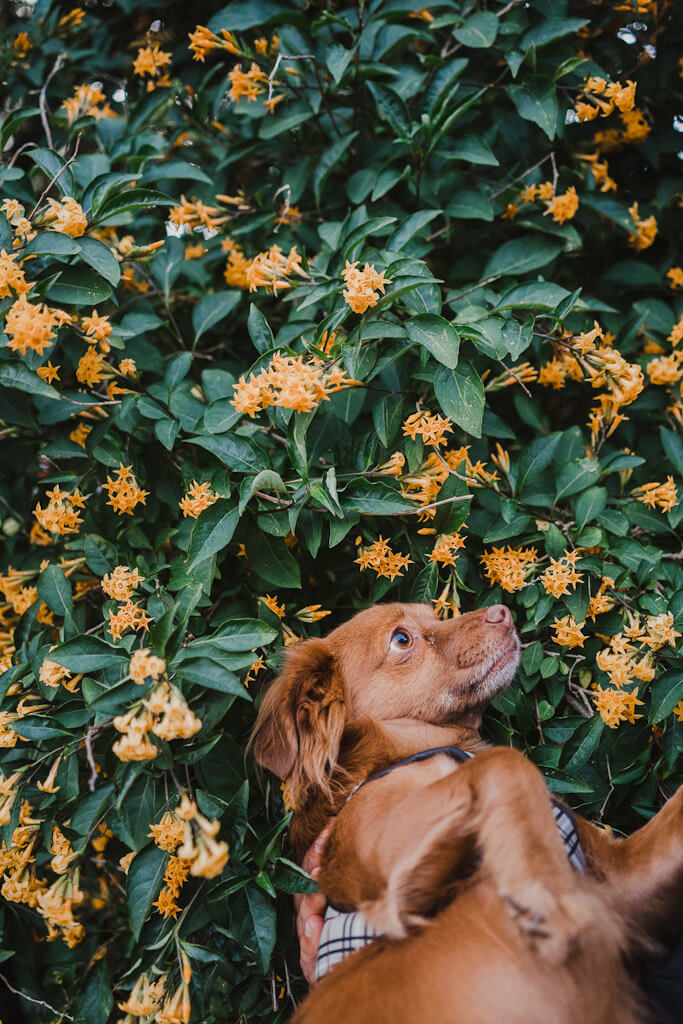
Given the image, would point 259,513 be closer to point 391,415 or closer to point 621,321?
point 391,415

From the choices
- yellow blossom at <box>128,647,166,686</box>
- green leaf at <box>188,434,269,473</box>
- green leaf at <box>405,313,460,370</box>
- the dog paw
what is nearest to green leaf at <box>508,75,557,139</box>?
green leaf at <box>405,313,460,370</box>

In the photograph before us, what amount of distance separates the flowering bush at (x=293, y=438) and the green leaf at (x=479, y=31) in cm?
1

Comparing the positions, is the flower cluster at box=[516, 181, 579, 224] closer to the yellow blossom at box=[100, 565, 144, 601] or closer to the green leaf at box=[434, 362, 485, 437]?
the green leaf at box=[434, 362, 485, 437]

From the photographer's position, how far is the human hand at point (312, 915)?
→ 81.6 inches

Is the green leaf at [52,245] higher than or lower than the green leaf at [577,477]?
higher

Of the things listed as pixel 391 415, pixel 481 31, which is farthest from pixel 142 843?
pixel 481 31

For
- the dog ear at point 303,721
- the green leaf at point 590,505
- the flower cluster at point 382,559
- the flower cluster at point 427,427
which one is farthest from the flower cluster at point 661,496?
the dog ear at point 303,721

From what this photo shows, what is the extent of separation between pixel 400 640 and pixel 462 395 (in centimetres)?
83

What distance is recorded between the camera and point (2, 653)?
269cm

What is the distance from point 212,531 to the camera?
2133 millimetres

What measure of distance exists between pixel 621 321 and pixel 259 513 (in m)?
1.87

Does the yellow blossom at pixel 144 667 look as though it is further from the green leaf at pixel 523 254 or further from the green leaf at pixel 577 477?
the green leaf at pixel 523 254

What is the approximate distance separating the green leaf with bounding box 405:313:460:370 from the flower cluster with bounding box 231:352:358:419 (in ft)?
0.82

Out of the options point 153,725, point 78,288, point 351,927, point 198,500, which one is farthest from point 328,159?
point 351,927
